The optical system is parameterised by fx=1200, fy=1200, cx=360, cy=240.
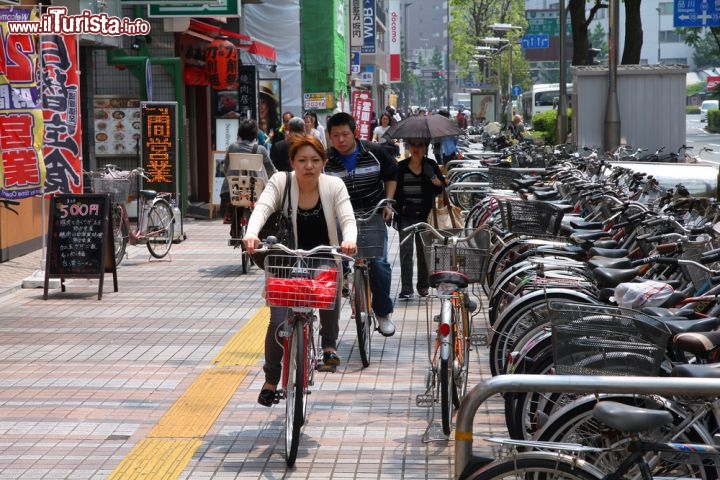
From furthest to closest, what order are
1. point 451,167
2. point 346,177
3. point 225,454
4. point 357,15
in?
point 357,15 → point 451,167 → point 346,177 → point 225,454

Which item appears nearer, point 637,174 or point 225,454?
point 225,454

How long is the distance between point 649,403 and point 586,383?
0.77 meters

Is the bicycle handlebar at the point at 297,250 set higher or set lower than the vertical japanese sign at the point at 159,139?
lower

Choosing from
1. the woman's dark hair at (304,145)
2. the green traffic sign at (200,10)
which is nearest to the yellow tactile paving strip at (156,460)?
the woman's dark hair at (304,145)

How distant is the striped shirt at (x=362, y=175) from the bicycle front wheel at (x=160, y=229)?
20.0 feet

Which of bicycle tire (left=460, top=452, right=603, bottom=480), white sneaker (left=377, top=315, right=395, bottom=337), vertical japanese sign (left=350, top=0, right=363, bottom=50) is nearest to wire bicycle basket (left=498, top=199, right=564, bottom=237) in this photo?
white sneaker (left=377, top=315, right=395, bottom=337)

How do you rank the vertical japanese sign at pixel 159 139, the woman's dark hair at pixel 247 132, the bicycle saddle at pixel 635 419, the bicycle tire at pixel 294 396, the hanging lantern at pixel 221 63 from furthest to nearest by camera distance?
the hanging lantern at pixel 221 63 < the vertical japanese sign at pixel 159 139 < the woman's dark hair at pixel 247 132 < the bicycle tire at pixel 294 396 < the bicycle saddle at pixel 635 419

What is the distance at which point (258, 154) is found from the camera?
13.9 metres

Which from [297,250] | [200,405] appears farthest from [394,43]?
[297,250]

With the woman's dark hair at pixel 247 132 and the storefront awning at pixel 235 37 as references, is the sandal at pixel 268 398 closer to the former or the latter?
the woman's dark hair at pixel 247 132

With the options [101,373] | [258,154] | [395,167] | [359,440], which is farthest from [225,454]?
[258,154]

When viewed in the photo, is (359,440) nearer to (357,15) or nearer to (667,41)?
(357,15)

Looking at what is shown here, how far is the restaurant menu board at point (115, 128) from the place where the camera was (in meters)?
19.3

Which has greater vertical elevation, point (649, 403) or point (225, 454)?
point (649, 403)
